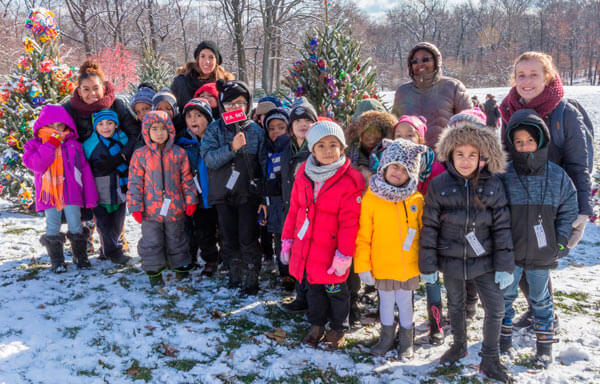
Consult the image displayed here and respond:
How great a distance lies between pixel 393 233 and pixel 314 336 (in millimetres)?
1206

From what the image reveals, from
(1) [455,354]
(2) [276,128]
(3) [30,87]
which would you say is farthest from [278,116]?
(3) [30,87]

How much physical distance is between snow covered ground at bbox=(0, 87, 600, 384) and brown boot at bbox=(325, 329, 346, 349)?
0.07m

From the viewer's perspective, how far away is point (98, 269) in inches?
188

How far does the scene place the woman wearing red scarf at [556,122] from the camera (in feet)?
9.95

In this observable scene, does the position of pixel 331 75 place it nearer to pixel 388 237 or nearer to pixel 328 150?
pixel 328 150

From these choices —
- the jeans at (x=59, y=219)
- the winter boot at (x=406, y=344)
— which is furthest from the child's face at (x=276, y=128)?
the jeans at (x=59, y=219)

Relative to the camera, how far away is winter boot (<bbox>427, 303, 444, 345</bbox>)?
3334mm

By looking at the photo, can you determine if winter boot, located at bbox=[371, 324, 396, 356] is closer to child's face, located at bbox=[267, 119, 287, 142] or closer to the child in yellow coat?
the child in yellow coat

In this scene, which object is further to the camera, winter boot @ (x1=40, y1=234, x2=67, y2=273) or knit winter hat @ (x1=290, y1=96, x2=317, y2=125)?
winter boot @ (x1=40, y1=234, x2=67, y2=273)

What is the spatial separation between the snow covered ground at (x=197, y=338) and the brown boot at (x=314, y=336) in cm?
8

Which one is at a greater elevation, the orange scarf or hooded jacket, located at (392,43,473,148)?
hooded jacket, located at (392,43,473,148)

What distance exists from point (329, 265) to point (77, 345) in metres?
2.29

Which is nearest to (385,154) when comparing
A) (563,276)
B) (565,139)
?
(565,139)

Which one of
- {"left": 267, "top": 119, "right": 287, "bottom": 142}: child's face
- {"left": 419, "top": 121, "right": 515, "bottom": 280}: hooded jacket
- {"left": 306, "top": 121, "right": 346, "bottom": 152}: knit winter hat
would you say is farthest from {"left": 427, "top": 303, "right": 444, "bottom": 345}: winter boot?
{"left": 267, "top": 119, "right": 287, "bottom": 142}: child's face
